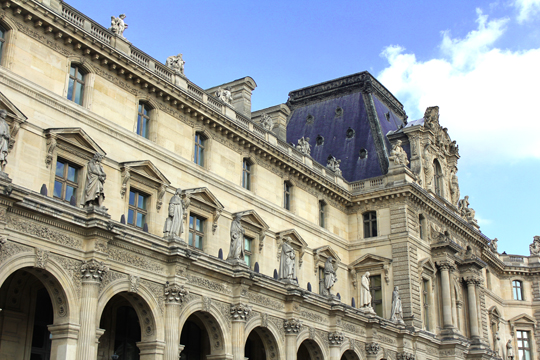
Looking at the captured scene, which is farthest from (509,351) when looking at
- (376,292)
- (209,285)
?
(209,285)

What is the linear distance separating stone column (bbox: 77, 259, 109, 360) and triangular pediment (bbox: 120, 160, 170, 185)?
816 cm

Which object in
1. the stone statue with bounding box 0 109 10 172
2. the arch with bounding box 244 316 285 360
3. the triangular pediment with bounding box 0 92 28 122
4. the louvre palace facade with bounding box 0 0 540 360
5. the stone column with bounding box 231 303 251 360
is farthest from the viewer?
the arch with bounding box 244 316 285 360

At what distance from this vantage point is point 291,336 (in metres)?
30.5

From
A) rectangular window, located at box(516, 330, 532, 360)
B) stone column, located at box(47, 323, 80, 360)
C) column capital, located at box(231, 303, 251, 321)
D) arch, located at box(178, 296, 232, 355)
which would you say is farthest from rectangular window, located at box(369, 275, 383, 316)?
rectangular window, located at box(516, 330, 532, 360)

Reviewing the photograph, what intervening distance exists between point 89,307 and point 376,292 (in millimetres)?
26016

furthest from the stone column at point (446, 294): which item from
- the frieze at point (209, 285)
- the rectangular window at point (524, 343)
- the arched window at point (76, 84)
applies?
the arched window at point (76, 84)

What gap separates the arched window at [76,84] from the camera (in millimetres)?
28531

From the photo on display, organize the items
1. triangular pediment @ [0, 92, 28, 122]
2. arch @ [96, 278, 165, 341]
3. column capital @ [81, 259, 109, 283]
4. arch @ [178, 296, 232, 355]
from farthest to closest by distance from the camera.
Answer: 1. arch @ [178, 296, 232, 355]
2. triangular pediment @ [0, 92, 28, 122]
3. arch @ [96, 278, 165, 341]
4. column capital @ [81, 259, 109, 283]

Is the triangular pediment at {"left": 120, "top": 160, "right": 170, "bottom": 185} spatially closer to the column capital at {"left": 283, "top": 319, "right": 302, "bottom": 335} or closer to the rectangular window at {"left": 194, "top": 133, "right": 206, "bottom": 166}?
the rectangular window at {"left": 194, "top": 133, "right": 206, "bottom": 166}

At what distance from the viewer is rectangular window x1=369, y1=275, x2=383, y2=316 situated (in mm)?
44062

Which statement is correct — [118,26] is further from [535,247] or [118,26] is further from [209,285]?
[535,247]

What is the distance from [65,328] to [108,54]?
13.0 m

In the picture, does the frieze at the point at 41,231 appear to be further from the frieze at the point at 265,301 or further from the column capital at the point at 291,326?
the column capital at the point at 291,326

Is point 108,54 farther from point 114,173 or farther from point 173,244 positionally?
point 173,244
